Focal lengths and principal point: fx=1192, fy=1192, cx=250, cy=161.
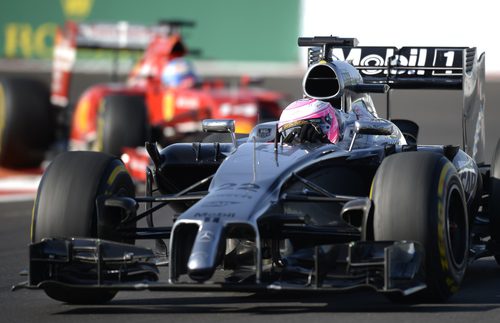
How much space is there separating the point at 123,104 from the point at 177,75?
4327 mm

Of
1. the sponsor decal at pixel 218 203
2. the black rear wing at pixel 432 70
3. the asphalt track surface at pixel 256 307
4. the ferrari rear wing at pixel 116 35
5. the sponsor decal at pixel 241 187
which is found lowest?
the asphalt track surface at pixel 256 307

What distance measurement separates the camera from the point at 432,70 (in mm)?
10656

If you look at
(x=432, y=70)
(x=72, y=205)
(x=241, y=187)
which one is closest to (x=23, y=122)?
(x=432, y=70)

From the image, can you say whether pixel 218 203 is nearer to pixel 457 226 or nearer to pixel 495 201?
pixel 457 226

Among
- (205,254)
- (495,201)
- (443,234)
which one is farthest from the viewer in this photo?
(495,201)

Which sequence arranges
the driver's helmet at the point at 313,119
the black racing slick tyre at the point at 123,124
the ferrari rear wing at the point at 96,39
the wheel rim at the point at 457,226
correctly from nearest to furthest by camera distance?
the wheel rim at the point at 457,226 < the driver's helmet at the point at 313,119 < the black racing slick tyre at the point at 123,124 < the ferrari rear wing at the point at 96,39

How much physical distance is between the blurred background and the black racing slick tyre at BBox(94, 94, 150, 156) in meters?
12.0

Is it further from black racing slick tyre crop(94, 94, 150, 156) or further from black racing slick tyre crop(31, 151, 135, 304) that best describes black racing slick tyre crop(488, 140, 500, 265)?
black racing slick tyre crop(94, 94, 150, 156)

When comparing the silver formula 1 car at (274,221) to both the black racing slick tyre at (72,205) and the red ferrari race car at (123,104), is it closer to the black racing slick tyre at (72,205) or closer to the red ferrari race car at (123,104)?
the black racing slick tyre at (72,205)

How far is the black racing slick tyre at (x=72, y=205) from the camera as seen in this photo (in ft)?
25.3

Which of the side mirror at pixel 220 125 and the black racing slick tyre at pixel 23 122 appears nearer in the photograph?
the side mirror at pixel 220 125

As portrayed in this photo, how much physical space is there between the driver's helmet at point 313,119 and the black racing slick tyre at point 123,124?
8.73 m

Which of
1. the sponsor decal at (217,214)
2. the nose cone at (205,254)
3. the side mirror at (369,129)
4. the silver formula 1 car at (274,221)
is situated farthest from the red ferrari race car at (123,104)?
the nose cone at (205,254)

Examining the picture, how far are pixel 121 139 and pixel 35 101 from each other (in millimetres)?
2505
